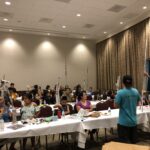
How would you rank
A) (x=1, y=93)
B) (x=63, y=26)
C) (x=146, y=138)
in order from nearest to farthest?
(x=1, y=93) < (x=146, y=138) < (x=63, y=26)

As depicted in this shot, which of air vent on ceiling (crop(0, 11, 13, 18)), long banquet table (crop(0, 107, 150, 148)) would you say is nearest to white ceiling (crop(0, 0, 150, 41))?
air vent on ceiling (crop(0, 11, 13, 18))

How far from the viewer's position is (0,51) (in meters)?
11.0

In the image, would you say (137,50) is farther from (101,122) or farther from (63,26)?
(101,122)

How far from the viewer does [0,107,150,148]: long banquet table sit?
345 cm

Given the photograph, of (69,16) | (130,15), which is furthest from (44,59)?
(130,15)

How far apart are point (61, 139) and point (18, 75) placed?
6887 mm

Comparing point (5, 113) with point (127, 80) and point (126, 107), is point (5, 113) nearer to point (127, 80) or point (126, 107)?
point (126, 107)

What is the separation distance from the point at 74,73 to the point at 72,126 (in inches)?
343

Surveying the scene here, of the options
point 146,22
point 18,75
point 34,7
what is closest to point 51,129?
point 34,7

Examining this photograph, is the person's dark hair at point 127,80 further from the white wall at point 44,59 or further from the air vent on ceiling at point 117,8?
the white wall at point 44,59

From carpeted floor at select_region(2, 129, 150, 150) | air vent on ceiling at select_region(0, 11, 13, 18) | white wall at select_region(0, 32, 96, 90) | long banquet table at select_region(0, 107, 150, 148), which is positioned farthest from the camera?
white wall at select_region(0, 32, 96, 90)

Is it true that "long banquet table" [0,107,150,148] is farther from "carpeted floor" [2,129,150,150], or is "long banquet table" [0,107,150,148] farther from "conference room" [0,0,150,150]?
"carpeted floor" [2,129,150,150]

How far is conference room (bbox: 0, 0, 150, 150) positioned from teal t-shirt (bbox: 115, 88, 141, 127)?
0.6 inches

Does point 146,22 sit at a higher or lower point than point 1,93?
higher
